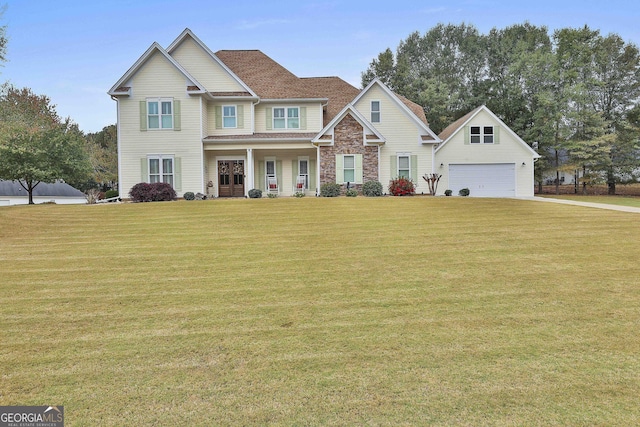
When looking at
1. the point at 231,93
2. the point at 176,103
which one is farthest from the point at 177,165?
the point at 231,93

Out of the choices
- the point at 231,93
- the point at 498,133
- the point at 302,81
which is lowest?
the point at 498,133

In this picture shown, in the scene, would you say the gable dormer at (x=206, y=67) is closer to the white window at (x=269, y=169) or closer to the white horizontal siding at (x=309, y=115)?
the white horizontal siding at (x=309, y=115)

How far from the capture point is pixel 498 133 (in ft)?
88.6

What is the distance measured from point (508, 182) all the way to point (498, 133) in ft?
10.9

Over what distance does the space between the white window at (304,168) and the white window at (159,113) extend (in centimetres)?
795

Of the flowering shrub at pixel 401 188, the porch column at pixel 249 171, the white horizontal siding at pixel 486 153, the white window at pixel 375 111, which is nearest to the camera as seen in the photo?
the flowering shrub at pixel 401 188

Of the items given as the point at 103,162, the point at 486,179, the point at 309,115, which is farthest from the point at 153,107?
the point at 103,162

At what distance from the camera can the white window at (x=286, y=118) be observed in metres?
26.0

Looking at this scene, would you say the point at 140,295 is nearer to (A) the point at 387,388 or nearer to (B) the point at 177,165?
(A) the point at 387,388

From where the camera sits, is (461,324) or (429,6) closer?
(461,324)

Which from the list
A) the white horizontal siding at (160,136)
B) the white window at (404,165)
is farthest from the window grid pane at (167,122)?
the white window at (404,165)

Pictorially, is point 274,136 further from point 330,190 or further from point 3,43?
point 3,43

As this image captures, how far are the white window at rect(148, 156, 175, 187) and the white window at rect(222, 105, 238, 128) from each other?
13.1 ft

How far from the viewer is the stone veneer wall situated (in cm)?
2377
